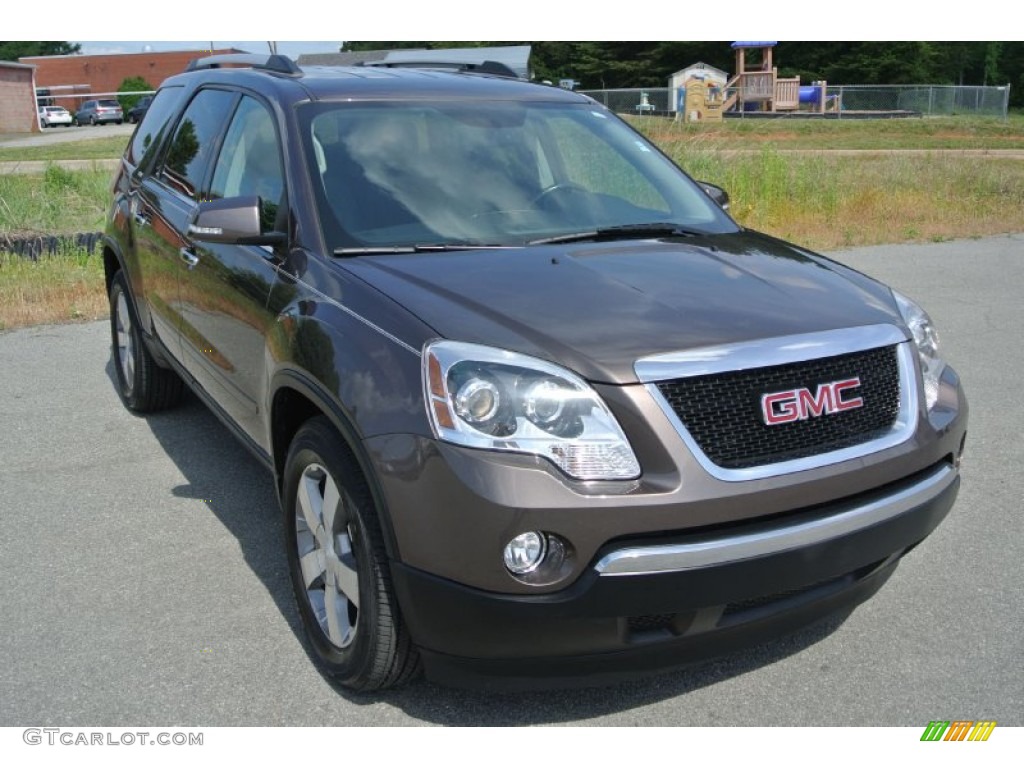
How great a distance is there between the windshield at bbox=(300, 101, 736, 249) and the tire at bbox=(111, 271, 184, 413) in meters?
2.33

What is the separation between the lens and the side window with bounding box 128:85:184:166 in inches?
216

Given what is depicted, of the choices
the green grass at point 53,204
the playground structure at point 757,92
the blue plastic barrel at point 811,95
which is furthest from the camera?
the blue plastic barrel at point 811,95

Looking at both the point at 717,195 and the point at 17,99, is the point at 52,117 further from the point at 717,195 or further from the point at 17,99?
the point at 717,195

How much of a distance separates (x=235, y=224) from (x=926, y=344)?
2.29 meters

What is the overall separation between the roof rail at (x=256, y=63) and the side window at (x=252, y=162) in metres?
0.20

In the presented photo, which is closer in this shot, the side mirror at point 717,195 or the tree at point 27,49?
the side mirror at point 717,195

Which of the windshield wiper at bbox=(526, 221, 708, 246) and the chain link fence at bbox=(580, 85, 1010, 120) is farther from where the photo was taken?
the chain link fence at bbox=(580, 85, 1010, 120)

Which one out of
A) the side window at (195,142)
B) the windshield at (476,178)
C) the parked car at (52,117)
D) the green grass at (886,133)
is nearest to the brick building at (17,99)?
the parked car at (52,117)

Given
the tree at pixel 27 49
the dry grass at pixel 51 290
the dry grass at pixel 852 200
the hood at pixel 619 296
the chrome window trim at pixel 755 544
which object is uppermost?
the tree at pixel 27 49

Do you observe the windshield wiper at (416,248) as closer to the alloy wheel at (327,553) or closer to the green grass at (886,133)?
the alloy wheel at (327,553)

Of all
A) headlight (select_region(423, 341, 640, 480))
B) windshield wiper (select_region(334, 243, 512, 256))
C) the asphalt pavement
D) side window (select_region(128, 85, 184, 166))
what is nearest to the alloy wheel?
the asphalt pavement

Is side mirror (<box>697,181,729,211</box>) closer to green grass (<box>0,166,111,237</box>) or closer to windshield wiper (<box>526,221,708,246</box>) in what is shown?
windshield wiper (<box>526,221,708,246</box>)

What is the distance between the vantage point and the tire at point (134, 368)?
578cm

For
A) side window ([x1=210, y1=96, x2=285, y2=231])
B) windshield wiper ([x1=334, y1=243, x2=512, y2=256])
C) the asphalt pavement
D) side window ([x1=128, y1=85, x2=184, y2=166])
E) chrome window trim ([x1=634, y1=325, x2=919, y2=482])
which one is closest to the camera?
chrome window trim ([x1=634, y1=325, x2=919, y2=482])
